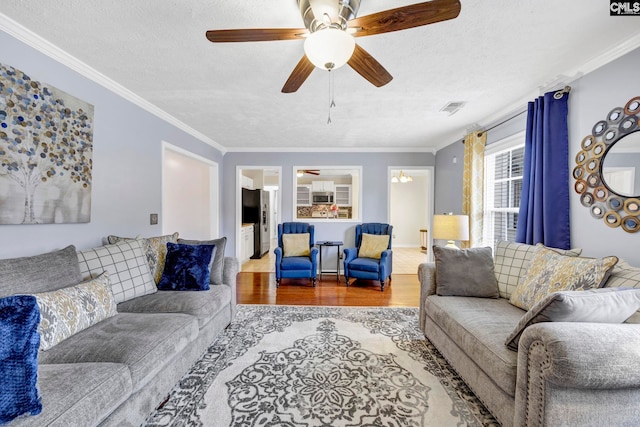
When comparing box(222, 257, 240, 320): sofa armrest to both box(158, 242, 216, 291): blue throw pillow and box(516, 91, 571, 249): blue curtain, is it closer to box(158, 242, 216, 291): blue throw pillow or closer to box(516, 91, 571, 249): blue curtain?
Result: box(158, 242, 216, 291): blue throw pillow

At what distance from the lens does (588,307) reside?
1192 mm

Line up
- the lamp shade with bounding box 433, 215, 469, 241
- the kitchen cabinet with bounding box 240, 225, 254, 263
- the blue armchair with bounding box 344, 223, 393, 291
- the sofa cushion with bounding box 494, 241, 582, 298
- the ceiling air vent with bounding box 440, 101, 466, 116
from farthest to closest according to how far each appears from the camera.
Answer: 1. the kitchen cabinet with bounding box 240, 225, 254, 263
2. the blue armchair with bounding box 344, 223, 393, 291
3. the lamp shade with bounding box 433, 215, 469, 241
4. the ceiling air vent with bounding box 440, 101, 466, 116
5. the sofa cushion with bounding box 494, 241, 582, 298

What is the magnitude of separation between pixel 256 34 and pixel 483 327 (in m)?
2.24

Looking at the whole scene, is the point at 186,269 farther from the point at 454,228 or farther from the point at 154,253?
the point at 454,228

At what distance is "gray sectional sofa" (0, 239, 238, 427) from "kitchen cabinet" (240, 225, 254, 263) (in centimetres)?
321

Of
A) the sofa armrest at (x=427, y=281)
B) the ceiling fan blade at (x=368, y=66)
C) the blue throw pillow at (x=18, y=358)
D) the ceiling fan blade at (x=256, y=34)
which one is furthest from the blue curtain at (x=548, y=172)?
the blue throw pillow at (x=18, y=358)

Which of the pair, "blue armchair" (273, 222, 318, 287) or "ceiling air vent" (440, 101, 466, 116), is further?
"blue armchair" (273, 222, 318, 287)

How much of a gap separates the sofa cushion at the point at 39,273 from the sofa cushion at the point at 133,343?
36 cm

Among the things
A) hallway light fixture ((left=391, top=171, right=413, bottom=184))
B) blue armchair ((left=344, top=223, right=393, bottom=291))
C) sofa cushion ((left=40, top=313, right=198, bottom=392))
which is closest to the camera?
sofa cushion ((left=40, top=313, right=198, bottom=392))

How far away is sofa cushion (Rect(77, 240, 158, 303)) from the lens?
1.91 metres

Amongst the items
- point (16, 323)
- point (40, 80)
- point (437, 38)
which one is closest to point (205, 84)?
point (40, 80)

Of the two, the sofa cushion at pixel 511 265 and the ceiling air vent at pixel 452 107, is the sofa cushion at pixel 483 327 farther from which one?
the ceiling air vent at pixel 452 107

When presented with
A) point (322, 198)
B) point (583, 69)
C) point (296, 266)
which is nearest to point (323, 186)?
point (322, 198)

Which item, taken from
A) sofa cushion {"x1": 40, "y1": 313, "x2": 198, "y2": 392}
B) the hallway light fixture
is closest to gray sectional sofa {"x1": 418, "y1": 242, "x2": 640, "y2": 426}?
sofa cushion {"x1": 40, "y1": 313, "x2": 198, "y2": 392}
